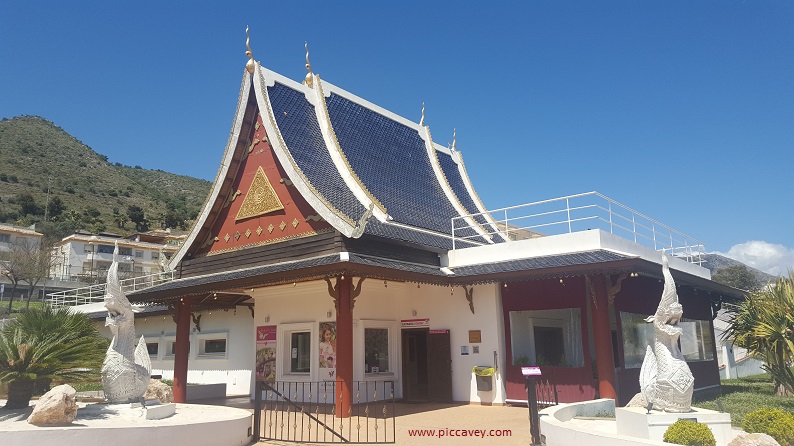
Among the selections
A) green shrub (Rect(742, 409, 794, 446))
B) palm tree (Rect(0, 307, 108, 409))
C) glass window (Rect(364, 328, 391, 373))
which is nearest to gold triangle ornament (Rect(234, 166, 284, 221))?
glass window (Rect(364, 328, 391, 373))

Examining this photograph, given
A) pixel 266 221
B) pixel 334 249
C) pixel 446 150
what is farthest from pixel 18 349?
pixel 446 150

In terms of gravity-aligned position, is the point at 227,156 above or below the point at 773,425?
above

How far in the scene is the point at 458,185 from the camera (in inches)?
834

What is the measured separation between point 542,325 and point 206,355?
35.9ft

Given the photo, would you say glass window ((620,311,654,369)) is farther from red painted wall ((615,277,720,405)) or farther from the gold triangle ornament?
the gold triangle ornament

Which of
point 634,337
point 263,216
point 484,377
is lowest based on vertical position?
point 484,377

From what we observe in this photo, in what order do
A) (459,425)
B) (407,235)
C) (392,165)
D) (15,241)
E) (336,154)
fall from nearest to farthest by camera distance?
1. (459,425)
2. (407,235)
3. (336,154)
4. (392,165)
5. (15,241)

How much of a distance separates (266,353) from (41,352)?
783cm

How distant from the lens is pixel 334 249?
12.8 metres

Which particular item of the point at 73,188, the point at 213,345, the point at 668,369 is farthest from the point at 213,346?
the point at 73,188

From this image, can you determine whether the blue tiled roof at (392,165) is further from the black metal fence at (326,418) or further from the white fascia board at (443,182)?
the black metal fence at (326,418)

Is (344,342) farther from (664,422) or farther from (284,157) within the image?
(664,422)

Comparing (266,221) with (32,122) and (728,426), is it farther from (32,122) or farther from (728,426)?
(32,122)

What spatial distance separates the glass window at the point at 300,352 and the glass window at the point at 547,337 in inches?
202
